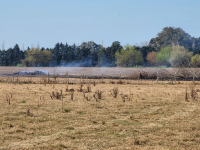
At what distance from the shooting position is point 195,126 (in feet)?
29.5

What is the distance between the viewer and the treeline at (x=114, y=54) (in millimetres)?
83044

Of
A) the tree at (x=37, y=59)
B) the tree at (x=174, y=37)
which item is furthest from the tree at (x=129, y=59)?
the tree at (x=37, y=59)

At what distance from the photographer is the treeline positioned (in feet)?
272

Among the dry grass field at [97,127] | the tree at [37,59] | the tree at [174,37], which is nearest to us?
the dry grass field at [97,127]

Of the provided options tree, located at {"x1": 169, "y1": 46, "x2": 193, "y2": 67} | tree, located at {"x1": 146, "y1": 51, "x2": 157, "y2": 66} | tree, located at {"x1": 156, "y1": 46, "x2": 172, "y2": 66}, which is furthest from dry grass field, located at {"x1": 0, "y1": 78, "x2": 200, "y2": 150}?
tree, located at {"x1": 146, "y1": 51, "x2": 157, "y2": 66}

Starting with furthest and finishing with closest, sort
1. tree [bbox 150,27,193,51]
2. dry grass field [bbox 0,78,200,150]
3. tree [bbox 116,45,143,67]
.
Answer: tree [bbox 150,27,193,51]
tree [bbox 116,45,143,67]
dry grass field [bbox 0,78,200,150]

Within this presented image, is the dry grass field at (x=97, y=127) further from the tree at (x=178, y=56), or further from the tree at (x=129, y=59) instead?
the tree at (x=129, y=59)

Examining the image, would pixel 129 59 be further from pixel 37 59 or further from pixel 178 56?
pixel 37 59

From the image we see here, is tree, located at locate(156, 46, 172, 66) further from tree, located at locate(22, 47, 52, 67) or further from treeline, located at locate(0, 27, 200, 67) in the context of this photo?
tree, located at locate(22, 47, 52, 67)

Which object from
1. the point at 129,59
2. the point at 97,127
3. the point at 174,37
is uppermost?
A: the point at 174,37

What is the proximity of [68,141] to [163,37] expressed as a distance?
94.8m

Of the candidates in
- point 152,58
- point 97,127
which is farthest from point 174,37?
point 97,127

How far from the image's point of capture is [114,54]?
91.1 m

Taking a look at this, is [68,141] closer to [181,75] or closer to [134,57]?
[181,75]
